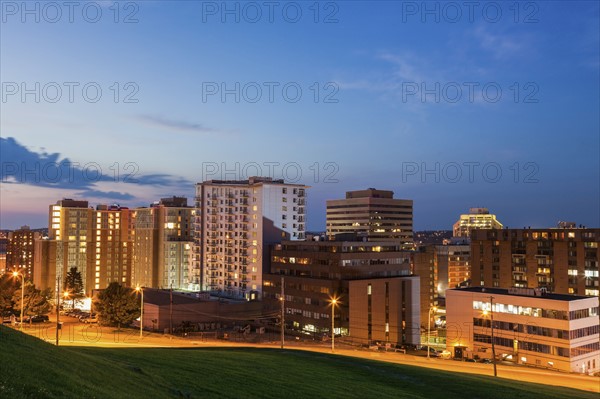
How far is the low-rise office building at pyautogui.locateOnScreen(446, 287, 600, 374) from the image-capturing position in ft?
294

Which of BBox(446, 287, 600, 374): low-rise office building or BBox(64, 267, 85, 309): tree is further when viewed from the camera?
BBox(64, 267, 85, 309): tree

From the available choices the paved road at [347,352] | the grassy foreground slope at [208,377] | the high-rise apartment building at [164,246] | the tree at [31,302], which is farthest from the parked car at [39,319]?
the grassy foreground slope at [208,377]

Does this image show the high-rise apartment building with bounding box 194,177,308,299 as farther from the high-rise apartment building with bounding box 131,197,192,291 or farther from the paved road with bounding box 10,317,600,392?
the paved road with bounding box 10,317,600,392

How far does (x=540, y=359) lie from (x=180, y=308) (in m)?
69.7

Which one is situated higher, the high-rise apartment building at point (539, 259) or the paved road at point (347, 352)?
the high-rise apartment building at point (539, 259)

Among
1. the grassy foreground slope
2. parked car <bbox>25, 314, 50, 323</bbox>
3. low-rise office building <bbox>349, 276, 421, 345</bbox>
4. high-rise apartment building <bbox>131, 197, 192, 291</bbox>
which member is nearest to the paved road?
parked car <bbox>25, 314, 50, 323</bbox>

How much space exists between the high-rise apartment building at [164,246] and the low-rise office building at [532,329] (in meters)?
91.2

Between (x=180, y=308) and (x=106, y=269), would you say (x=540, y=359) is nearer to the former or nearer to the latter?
(x=180, y=308)

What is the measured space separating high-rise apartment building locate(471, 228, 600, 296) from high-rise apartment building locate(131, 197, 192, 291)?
92.8 metres

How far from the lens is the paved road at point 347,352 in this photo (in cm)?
6328

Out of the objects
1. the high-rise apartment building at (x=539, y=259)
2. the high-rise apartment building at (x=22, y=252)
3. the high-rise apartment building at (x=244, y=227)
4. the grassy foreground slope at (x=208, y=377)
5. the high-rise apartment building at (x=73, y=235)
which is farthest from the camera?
the high-rise apartment building at (x=73, y=235)

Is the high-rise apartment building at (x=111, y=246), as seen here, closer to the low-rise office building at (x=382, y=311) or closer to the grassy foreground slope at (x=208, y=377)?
the low-rise office building at (x=382, y=311)

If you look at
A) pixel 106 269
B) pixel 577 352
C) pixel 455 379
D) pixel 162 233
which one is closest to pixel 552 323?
pixel 577 352

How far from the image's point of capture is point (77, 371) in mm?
21141
